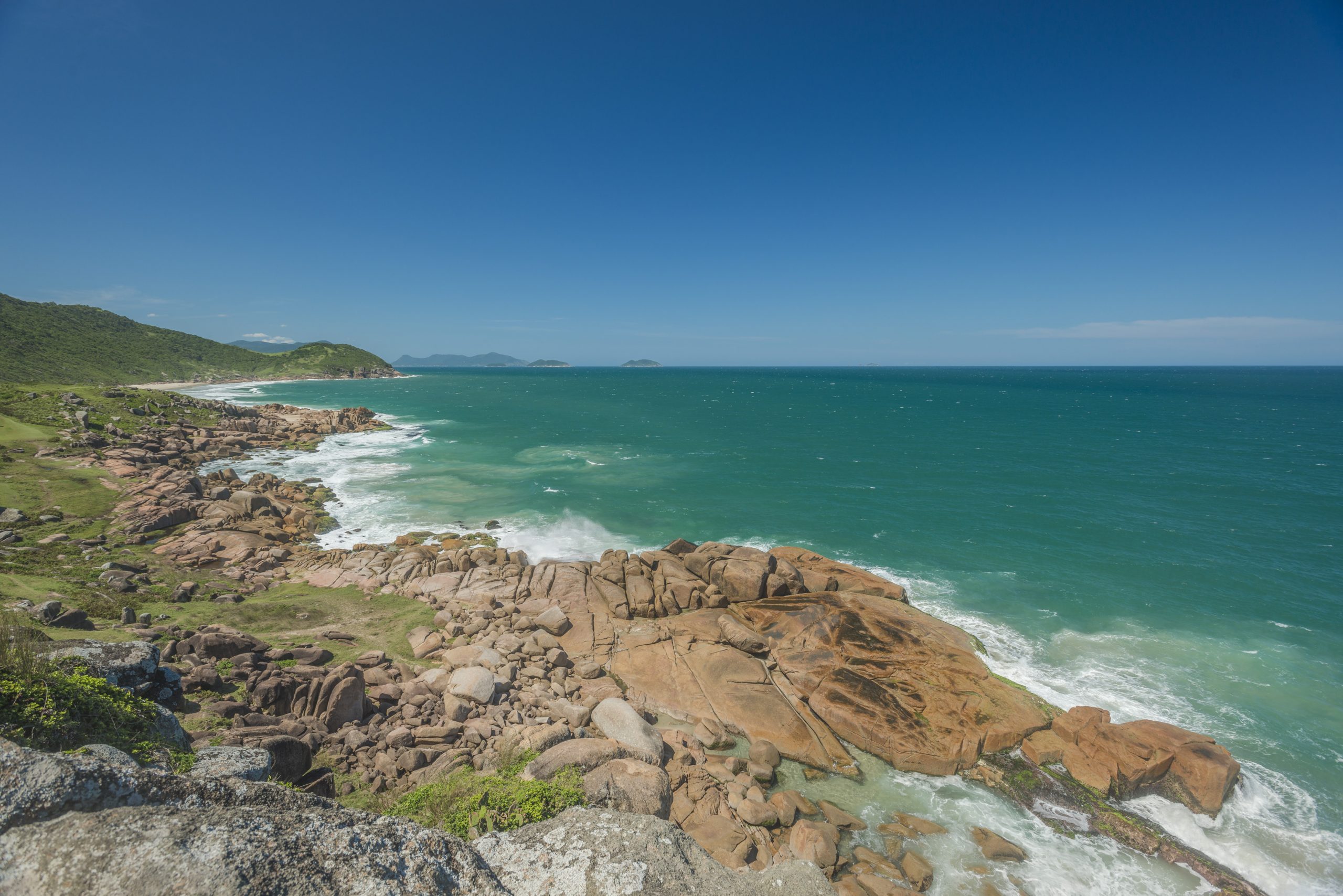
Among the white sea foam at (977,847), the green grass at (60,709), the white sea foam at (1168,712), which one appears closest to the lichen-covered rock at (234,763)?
the green grass at (60,709)

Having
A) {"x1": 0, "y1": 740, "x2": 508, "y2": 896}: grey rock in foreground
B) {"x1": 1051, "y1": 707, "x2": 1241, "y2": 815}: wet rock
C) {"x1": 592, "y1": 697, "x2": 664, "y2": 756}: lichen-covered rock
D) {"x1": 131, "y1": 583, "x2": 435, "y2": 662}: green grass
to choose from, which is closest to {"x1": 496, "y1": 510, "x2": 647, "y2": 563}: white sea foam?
{"x1": 131, "y1": 583, "x2": 435, "y2": 662}: green grass

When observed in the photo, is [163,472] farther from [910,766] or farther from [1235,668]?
[1235,668]

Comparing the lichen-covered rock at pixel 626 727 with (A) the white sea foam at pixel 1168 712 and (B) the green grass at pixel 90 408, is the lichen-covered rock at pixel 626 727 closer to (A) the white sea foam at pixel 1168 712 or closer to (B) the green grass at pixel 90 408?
(A) the white sea foam at pixel 1168 712

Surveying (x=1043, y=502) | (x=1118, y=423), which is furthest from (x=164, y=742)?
(x=1118, y=423)

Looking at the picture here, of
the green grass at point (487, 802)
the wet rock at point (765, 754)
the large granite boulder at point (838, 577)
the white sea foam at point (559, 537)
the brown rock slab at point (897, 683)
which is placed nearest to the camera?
the green grass at point (487, 802)

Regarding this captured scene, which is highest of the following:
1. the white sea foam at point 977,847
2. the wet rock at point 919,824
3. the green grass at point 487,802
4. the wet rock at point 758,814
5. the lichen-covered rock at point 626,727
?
the green grass at point 487,802

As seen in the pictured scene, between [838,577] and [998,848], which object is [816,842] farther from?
[838,577]
